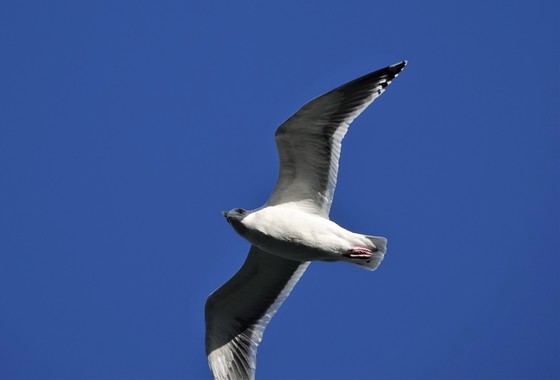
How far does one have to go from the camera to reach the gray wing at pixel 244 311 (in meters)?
11.7

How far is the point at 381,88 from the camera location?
1086 centimetres

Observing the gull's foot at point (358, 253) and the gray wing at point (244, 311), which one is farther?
the gray wing at point (244, 311)

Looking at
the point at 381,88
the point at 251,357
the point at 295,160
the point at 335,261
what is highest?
the point at 381,88

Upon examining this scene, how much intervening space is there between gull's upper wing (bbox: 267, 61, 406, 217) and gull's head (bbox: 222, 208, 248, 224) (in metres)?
0.54

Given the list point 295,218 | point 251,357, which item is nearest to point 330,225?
point 295,218

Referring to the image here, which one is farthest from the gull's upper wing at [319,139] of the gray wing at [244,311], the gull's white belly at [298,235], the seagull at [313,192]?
the gray wing at [244,311]

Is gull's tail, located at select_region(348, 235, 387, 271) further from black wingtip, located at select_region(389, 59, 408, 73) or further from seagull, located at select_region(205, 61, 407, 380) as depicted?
black wingtip, located at select_region(389, 59, 408, 73)

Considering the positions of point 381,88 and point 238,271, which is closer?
point 381,88

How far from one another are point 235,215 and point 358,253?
1.37 metres

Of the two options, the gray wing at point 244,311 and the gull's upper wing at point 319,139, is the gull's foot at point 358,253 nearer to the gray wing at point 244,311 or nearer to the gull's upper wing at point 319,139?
the gull's upper wing at point 319,139

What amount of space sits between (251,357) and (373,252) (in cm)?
220

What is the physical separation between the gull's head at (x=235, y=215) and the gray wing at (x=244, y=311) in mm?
1125

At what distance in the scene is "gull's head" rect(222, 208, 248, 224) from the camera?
10.6m

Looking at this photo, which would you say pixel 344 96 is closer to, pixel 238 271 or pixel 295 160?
pixel 295 160
